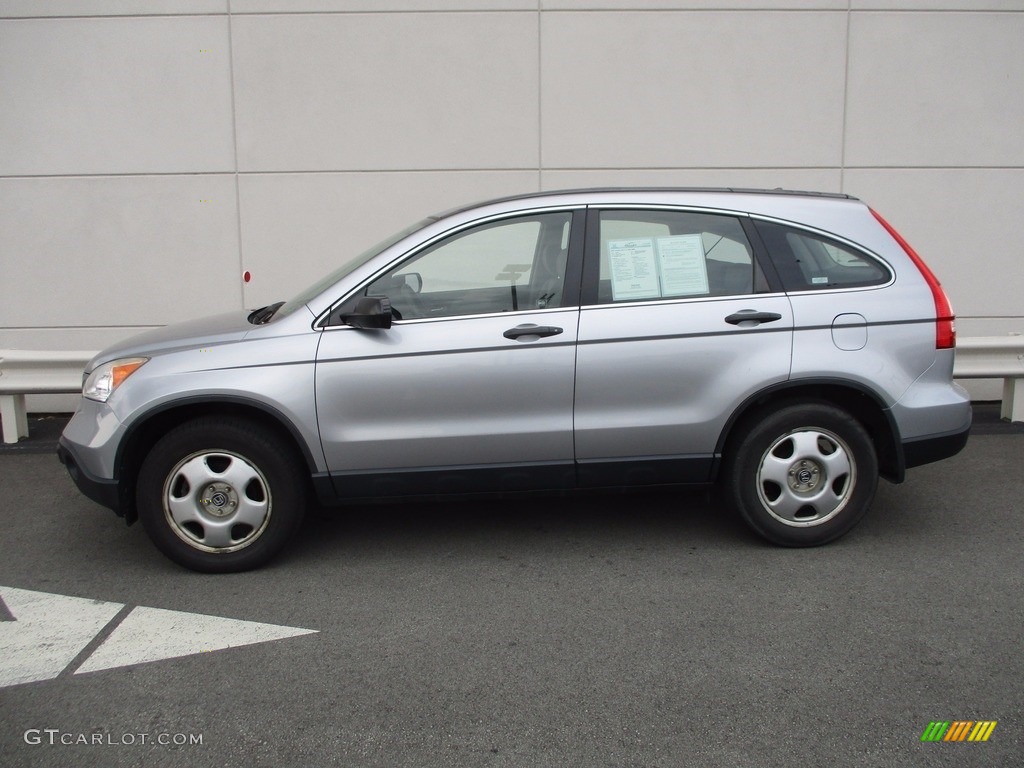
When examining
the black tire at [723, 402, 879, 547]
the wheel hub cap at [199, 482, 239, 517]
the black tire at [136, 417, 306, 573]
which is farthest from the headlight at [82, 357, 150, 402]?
the black tire at [723, 402, 879, 547]

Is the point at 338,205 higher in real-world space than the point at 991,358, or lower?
higher

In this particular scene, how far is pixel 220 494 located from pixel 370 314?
113cm

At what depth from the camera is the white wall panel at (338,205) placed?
7777 mm

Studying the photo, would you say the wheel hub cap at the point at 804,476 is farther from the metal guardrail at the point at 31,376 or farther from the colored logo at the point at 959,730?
the metal guardrail at the point at 31,376

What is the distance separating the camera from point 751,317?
4285 millimetres

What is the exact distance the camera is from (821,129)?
25.6 ft

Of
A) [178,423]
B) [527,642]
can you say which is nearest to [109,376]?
[178,423]

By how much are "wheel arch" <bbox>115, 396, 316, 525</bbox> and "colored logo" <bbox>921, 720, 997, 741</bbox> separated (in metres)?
2.77

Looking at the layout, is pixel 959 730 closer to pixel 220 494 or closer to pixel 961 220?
pixel 220 494

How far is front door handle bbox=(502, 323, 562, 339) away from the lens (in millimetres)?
4223

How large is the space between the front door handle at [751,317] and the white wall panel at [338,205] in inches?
153

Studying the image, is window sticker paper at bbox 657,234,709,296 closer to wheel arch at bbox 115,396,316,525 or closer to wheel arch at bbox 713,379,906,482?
wheel arch at bbox 713,379,906,482

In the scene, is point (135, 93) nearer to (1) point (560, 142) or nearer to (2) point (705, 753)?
(1) point (560, 142)

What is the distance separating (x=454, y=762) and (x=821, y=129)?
21.9 feet
